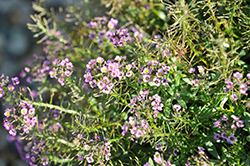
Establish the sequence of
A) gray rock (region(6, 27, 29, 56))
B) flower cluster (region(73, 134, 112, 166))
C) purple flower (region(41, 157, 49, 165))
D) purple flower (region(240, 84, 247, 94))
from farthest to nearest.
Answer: gray rock (region(6, 27, 29, 56))
purple flower (region(41, 157, 49, 165))
flower cluster (region(73, 134, 112, 166))
purple flower (region(240, 84, 247, 94))

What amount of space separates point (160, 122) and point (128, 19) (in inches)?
44.4

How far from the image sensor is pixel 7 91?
149cm

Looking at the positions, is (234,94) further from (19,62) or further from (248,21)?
(19,62)

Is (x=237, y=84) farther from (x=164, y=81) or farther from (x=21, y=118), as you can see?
(x=21, y=118)

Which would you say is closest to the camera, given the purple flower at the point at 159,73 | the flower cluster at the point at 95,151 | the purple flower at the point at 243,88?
the purple flower at the point at 243,88

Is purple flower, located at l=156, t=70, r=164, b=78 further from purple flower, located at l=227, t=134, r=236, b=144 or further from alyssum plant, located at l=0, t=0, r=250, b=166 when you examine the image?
purple flower, located at l=227, t=134, r=236, b=144

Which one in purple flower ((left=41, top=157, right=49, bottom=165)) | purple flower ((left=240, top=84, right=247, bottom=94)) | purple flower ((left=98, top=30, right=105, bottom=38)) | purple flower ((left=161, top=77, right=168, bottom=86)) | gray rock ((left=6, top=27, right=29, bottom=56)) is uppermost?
purple flower ((left=98, top=30, right=105, bottom=38))

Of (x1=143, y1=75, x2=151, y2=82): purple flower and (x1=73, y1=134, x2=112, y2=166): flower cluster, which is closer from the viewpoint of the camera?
(x1=143, y1=75, x2=151, y2=82): purple flower

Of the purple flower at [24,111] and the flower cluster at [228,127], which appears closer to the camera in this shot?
the flower cluster at [228,127]

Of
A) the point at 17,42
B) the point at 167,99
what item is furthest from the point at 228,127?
the point at 17,42

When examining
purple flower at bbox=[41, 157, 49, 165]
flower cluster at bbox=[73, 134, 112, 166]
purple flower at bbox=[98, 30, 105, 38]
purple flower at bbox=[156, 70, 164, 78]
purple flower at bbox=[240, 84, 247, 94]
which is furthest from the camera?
purple flower at bbox=[98, 30, 105, 38]

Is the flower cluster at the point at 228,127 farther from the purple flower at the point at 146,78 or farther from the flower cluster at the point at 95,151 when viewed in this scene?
the flower cluster at the point at 95,151

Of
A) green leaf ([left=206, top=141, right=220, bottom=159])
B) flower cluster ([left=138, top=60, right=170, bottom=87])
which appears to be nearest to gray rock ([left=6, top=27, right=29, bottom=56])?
flower cluster ([left=138, top=60, right=170, bottom=87])

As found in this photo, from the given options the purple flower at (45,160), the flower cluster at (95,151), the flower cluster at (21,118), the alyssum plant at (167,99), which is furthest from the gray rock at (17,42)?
the flower cluster at (95,151)
